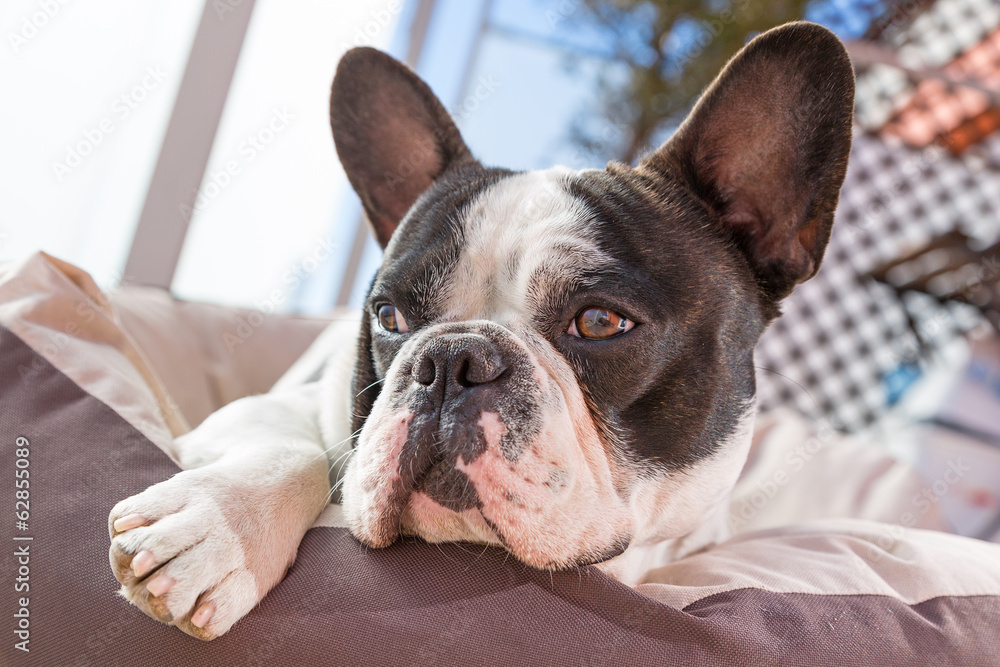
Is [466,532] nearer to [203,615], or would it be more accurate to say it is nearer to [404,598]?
[404,598]

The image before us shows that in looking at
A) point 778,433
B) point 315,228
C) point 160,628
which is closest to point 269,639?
point 160,628

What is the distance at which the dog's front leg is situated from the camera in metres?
1.03

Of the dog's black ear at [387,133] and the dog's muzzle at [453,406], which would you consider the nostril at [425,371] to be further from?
the dog's black ear at [387,133]

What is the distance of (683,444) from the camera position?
4.86ft

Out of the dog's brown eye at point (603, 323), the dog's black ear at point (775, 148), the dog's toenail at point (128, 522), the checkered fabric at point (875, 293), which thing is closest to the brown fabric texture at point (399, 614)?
the dog's toenail at point (128, 522)

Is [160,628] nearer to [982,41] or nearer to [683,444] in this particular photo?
[683,444]

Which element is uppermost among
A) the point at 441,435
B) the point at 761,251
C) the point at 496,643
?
the point at 761,251

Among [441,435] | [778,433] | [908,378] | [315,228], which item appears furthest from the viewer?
[908,378]

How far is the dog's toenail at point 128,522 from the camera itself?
107 centimetres

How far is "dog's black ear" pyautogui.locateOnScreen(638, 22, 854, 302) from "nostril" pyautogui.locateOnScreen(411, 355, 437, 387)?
83 cm

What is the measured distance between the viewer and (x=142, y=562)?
1.02m

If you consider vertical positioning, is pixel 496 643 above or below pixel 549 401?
below

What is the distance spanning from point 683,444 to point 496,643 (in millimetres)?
598

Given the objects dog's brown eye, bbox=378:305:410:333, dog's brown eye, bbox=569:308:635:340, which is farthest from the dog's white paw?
dog's brown eye, bbox=569:308:635:340
